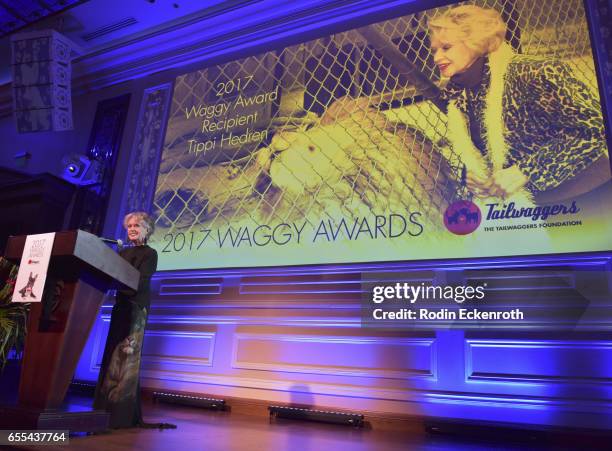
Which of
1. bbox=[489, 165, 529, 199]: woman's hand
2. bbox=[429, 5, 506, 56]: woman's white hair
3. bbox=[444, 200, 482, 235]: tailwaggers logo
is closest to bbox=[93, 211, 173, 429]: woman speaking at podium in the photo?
bbox=[444, 200, 482, 235]: tailwaggers logo

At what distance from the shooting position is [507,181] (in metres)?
2.79

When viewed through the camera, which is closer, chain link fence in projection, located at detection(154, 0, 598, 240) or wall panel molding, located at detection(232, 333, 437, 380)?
wall panel molding, located at detection(232, 333, 437, 380)

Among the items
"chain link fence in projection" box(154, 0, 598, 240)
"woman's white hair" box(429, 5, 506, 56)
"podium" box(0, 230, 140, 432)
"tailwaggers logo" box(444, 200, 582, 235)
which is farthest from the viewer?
"woman's white hair" box(429, 5, 506, 56)

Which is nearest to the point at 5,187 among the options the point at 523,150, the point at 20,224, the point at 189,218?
the point at 20,224

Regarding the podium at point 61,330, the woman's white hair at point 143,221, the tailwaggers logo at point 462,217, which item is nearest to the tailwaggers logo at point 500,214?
the tailwaggers logo at point 462,217

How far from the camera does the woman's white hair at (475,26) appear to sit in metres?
3.13

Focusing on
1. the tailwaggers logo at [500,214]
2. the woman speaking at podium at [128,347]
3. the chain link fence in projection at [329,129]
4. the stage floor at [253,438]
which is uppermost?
the chain link fence in projection at [329,129]

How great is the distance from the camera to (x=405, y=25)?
3.45 m

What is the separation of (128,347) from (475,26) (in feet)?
9.48

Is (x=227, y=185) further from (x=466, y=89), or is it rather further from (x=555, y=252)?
(x=555, y=252)

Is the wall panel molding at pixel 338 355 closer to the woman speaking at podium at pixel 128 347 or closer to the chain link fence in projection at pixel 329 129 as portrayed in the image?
the chain link fence in projection at pixel 329 129

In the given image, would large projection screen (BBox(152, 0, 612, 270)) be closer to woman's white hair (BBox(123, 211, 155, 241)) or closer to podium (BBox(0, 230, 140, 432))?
woman's white hair (BBox(123, 211, 155, 241))

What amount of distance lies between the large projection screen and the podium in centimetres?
166

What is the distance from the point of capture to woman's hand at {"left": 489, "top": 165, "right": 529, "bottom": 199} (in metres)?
2.76
